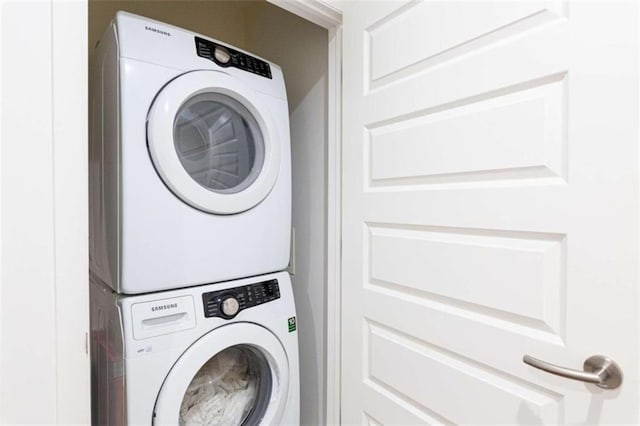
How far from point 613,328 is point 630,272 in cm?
12

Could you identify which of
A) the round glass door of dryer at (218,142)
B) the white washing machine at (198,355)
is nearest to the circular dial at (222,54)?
the round glass door of dryer at (218,142)

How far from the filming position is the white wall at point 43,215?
68 cm

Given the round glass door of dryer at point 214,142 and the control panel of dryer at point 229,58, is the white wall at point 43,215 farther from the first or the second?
the control panel of dryer at point 229,58

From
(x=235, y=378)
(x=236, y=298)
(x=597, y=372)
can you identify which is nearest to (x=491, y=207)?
(x=597, y=372)

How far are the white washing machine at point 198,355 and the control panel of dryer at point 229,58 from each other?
0.77m

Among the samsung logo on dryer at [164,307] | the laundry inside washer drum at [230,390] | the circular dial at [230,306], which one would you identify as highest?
the samsung logo on dryer at [164,307]

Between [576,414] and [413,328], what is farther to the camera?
[413,328]

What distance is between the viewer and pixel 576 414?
753 mm

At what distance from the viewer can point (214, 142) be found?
1300 mm

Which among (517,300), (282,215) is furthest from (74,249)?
(517,300)

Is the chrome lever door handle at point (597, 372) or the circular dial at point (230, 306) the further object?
the circular dial at point (230, 306)

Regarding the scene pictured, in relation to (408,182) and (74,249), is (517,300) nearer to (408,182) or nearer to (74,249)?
(408,182)

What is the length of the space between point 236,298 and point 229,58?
84 centimetres

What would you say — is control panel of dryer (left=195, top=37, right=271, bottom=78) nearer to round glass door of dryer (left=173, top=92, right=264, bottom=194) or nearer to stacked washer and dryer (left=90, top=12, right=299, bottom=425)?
stacked washer and dryer (left=90, top=12, right=299, bottom=425)
